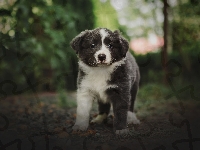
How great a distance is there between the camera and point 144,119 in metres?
7.12

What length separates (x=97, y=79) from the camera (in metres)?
5.68

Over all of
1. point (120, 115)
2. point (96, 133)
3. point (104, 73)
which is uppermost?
point (104, 73)

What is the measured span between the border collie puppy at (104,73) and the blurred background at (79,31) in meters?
1.51

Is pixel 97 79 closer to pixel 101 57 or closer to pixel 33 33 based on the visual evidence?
pixel 101 57

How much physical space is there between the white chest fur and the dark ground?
29.4 inches

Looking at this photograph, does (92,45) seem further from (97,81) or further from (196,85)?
(196,85)

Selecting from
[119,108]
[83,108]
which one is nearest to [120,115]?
[119,108]

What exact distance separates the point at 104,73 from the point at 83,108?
2.56 feet

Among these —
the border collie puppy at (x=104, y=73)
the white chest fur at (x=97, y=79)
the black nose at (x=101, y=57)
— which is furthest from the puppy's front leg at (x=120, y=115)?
the black nose at (x=101, y=57)

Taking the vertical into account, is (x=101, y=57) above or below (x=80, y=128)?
above

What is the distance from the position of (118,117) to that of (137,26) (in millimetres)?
10702

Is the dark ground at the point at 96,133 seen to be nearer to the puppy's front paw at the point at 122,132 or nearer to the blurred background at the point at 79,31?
the puppy's front paw at the point at 122,132

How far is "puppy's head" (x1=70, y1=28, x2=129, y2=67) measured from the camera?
17.1 feet

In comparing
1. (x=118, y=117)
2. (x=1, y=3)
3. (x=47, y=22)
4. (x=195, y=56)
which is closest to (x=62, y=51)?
A: (x=47, y=22)
